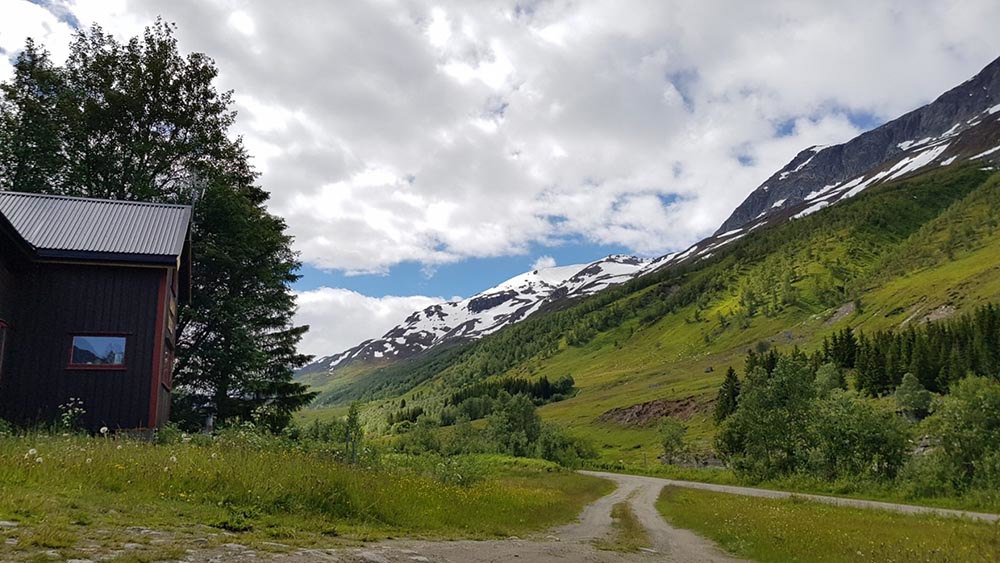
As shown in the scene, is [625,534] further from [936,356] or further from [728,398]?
[936,356]

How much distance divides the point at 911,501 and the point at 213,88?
48.7 meters

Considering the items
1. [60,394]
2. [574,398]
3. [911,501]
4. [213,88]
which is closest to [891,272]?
[574,398]

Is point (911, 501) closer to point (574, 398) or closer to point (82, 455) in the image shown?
point (82, 455)

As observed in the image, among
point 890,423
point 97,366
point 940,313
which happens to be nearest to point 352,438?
point 97,366

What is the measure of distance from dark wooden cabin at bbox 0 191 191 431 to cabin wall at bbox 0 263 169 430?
0.03 meters

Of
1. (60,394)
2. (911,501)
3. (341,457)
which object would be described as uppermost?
(60,394)

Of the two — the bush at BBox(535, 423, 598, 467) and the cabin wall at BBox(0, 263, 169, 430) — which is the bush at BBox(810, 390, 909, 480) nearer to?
the bush at BBox(535, 423, 598, 467)

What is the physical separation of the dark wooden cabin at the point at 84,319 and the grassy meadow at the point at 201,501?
26.3 feet

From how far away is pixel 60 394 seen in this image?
22438 millimetres

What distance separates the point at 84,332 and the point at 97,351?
0.88 meters

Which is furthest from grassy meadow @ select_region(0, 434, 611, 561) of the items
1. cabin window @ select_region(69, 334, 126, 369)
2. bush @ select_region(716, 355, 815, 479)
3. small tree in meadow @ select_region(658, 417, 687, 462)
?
small tree in meadow @ select_region(658, 417, 687, 462)

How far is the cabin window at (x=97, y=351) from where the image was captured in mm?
22984

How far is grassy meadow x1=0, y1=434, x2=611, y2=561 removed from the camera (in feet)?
26.4

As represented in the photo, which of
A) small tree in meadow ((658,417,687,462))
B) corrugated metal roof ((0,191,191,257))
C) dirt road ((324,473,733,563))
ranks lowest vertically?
small tree in meadow ((658,417,687,462))
